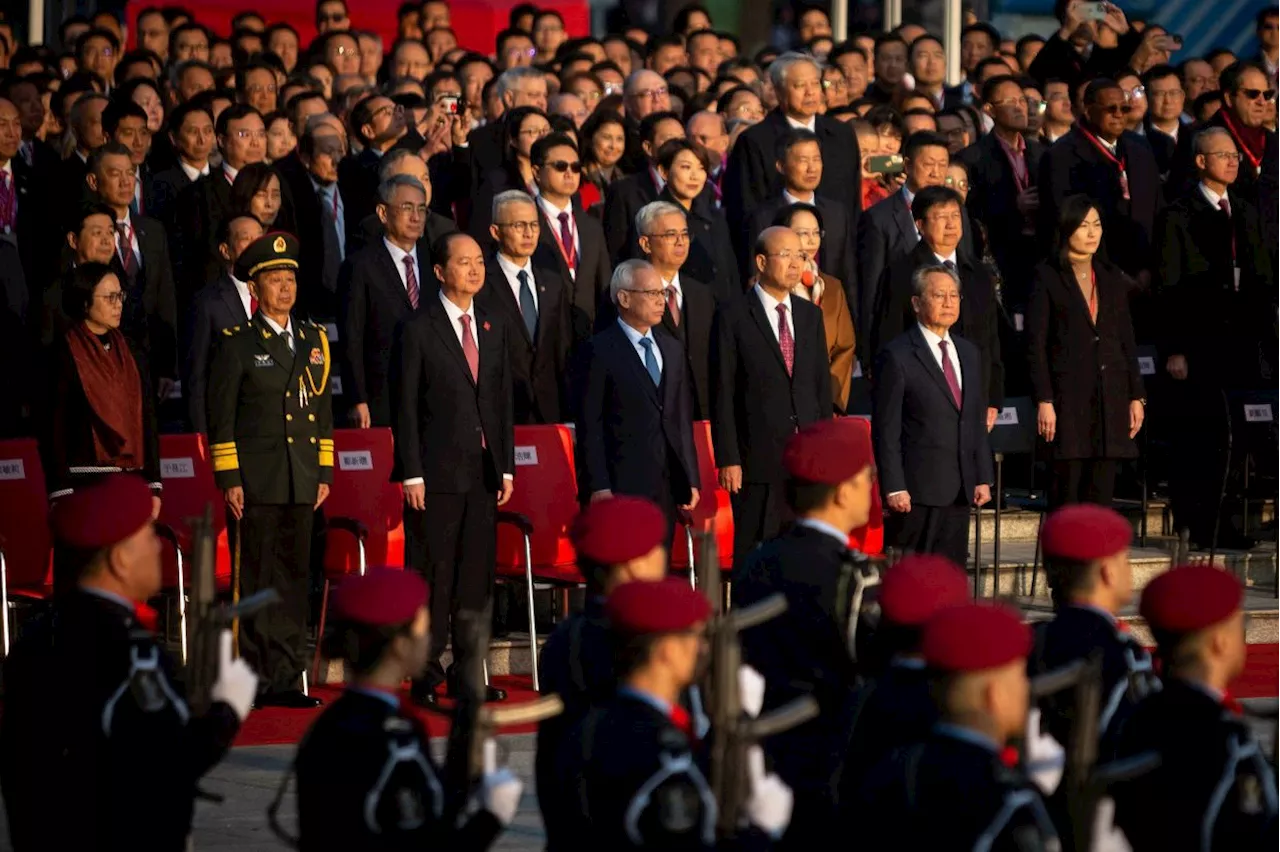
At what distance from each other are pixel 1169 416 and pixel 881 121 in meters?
2.84

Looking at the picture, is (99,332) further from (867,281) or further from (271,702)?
(867,281)

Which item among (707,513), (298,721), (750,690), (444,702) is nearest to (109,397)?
(298,721)

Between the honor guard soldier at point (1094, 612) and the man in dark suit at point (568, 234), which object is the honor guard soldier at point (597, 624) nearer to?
the honor guard soldier at point (1094, 612)

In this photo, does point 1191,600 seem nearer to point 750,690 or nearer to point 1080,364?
point 750,690

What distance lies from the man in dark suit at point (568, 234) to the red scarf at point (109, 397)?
109 inches

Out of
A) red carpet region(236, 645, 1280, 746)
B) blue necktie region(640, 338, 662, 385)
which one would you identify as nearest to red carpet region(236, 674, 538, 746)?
red carpet region(236, 645, 1280, 746)

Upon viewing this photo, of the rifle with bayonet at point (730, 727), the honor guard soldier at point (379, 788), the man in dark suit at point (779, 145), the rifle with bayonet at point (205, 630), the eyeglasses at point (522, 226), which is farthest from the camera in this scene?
the man in dark suit at point (779, 145)

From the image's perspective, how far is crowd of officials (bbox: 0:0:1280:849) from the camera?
6348 mm

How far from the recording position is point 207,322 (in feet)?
39.9

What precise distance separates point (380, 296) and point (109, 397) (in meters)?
1.79

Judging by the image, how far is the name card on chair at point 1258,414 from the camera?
1430cm

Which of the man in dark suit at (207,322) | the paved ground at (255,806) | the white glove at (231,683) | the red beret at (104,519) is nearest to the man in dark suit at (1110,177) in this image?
the paved ground at (255,806)

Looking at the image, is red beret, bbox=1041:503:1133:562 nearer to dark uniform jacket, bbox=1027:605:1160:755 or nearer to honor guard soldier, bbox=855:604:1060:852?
dark uniform jacket, bbox=1027:605:1160:755

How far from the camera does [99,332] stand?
11742 mm
